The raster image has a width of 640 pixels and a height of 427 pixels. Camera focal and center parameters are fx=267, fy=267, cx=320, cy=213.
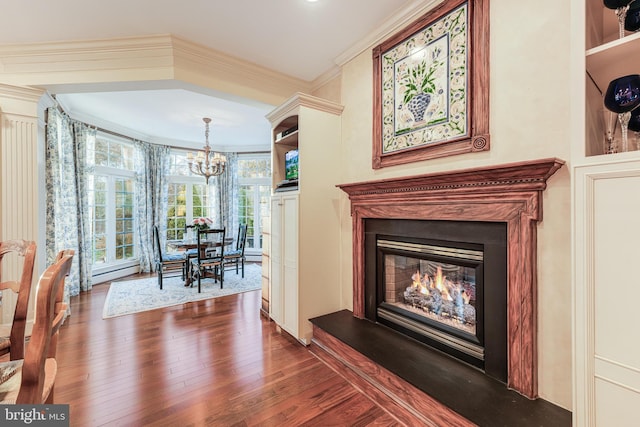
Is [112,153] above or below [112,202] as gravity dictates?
above

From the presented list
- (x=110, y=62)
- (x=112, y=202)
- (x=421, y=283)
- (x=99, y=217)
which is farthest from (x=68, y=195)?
(x=421, y=283)

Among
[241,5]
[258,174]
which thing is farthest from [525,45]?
[258,174]

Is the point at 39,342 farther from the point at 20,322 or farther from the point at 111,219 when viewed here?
the point at 111,219

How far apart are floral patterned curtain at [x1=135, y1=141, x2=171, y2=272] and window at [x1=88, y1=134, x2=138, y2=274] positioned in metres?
0.19

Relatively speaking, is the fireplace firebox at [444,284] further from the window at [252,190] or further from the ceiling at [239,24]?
the window at [252,190]

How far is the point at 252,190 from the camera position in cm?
720

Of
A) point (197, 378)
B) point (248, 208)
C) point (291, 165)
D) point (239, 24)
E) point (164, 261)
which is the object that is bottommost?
point (197, 378)

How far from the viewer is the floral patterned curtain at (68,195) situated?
3.51 metres

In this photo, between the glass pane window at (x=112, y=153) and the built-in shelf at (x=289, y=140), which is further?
the glass pane window at (x=112, y=153)

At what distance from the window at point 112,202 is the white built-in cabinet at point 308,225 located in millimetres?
4150

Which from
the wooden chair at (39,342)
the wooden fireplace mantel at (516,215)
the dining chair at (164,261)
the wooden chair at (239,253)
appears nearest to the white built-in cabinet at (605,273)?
the wooden fireplace mantel at (516,215)

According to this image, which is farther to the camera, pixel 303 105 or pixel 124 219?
pixel 124 219

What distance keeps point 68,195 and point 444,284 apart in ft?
16.9

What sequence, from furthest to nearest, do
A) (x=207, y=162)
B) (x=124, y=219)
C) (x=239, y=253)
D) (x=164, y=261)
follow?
(x=124, y=219) < (x=239, y=253) < (x=207, y=162) < (x=164, y=261)
